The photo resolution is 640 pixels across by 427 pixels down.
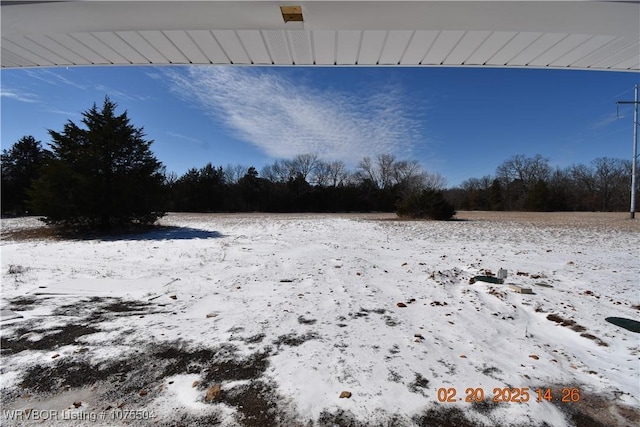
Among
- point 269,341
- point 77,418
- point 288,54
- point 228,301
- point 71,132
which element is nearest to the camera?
point 77,418

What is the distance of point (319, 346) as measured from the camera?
2848mm

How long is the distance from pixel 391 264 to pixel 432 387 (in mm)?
4475

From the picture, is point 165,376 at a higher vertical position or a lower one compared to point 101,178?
lower

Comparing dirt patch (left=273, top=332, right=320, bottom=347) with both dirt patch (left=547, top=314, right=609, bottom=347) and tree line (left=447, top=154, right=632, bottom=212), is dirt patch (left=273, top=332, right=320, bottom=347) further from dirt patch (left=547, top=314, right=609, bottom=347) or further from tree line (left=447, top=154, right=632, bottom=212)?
tree line (left=447, top=154, right=632, bottom=212)

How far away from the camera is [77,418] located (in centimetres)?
191

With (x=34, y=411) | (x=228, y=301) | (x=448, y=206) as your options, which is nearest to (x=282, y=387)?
(x=34, y=411)

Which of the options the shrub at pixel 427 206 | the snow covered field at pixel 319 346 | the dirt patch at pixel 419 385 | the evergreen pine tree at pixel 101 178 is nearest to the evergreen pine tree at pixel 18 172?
the evergreen pine tree at pixel 101 178

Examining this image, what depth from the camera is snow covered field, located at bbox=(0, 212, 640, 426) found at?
2.00 metres

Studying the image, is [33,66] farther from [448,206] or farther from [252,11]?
[448,206]

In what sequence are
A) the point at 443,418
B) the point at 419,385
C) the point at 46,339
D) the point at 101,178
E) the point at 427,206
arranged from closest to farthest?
1. the point at 443,418
2. the point at 419,385
3. the point at 46,339
4. the point at 101,178
5. the point at 427,206

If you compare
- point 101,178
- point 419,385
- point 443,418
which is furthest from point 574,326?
point 101,178

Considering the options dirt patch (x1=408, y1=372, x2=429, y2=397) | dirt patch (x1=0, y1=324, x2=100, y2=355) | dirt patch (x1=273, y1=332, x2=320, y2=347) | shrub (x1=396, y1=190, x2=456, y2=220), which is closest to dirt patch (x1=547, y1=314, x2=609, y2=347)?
dirt patch (x1=408, y1=372, x2=429, y2=397)

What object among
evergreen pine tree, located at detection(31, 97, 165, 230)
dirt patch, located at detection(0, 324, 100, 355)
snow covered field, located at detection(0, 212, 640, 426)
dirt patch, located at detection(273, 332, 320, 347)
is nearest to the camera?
snow covered field, located at detection(0, 212, 640, 426)

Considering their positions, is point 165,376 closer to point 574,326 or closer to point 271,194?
point 574,326
